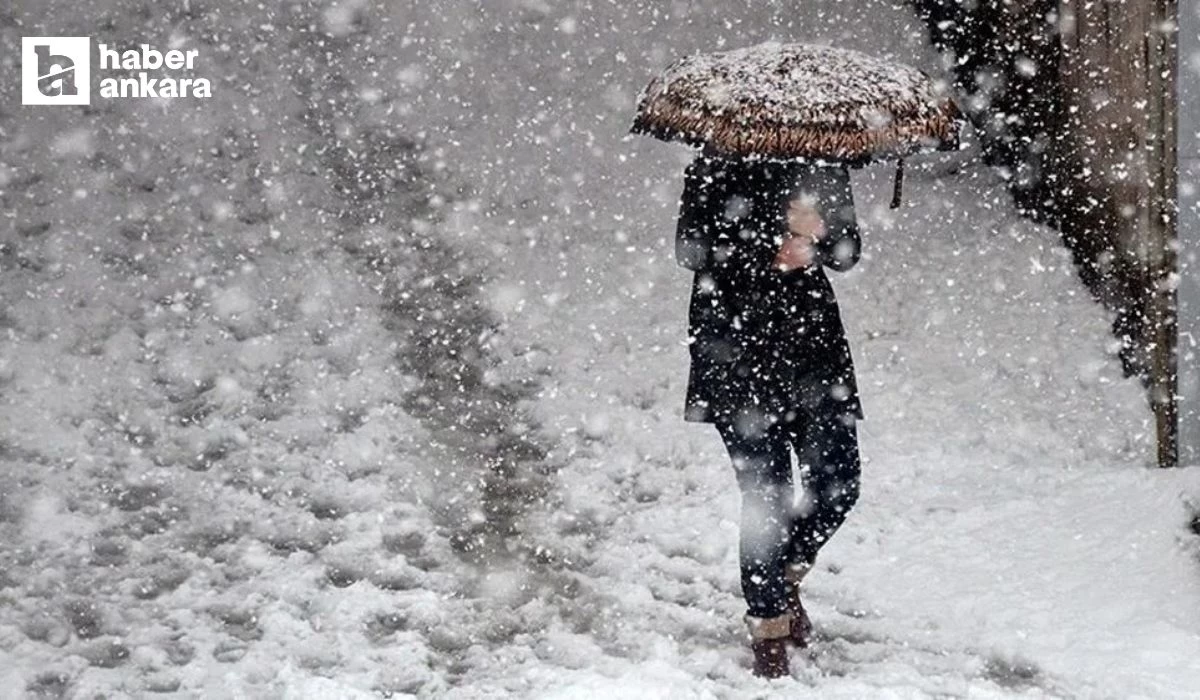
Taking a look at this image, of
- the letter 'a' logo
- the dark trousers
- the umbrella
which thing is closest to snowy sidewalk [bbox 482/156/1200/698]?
the dark trousers

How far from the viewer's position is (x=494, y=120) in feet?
39.7

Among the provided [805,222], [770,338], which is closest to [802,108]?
[805,222]

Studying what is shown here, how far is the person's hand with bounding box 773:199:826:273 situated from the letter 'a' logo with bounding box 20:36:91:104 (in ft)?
28.1

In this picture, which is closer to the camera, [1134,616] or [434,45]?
[1134,616]

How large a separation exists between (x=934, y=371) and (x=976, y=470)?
1155mm

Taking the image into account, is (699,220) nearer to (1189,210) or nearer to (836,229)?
(836,229)

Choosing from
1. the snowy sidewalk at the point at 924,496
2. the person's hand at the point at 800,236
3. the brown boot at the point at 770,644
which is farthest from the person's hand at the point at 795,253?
the snowy sidewalk at the point at 924,496

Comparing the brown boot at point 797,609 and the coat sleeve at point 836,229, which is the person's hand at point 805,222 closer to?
the coat sleeve at point 836,229

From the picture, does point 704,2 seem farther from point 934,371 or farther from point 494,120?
point 934,371

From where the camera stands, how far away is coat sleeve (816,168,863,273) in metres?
4.61

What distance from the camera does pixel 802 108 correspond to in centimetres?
448

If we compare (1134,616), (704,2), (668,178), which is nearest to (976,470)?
(1134,616)

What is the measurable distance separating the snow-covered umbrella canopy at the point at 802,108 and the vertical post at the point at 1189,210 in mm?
2044

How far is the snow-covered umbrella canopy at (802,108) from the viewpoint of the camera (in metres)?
4.42
